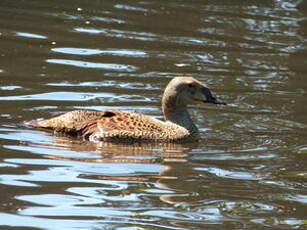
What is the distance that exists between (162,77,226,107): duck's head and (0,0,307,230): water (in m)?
0.40

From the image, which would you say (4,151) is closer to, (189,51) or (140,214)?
(140,214)

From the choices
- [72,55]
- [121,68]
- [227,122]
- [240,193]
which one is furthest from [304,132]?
[72,55]

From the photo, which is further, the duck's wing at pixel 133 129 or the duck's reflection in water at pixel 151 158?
the duck's wing at pixel 133 129

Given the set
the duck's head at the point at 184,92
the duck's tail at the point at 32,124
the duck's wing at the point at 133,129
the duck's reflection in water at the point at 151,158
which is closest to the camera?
the duck's reflection in water at the point at 151,158

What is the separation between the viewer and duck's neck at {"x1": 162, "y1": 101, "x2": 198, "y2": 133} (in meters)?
11.0

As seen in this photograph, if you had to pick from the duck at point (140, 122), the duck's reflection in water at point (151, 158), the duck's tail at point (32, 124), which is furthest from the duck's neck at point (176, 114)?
the duck's tail at point (32, 124)

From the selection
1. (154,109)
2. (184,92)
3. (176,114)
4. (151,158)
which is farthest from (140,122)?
(154,109)

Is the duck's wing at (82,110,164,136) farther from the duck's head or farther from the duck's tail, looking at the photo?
the duck's tail

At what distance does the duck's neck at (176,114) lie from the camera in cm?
1097

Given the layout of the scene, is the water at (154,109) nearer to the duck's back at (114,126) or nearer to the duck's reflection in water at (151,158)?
the duck's reflection in water at (151,158)

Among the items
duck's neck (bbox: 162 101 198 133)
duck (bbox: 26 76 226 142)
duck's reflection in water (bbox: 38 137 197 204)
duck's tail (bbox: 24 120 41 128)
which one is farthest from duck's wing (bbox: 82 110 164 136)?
duck's tail (bbox: 24 120 41 128)

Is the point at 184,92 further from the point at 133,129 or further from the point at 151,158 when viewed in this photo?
the point at 151,158

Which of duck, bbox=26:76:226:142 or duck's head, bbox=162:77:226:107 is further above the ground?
duck's head, bbox=162:77:226:107

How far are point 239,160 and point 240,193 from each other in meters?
1.22
